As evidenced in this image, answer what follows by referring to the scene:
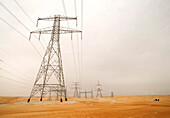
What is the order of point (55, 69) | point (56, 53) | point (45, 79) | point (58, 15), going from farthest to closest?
1. point (58, 15)
2. point (56, 53)
3. point (55, 69)
4. point (45, 79)

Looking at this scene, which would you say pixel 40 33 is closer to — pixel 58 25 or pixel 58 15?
pixel 58 25

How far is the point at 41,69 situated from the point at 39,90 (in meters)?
3.61

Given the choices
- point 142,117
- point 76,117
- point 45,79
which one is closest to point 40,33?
point 45,79

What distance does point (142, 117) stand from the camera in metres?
6.76

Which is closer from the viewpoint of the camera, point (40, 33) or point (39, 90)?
point (39, 90)

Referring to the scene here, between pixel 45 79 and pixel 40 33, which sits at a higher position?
pixel 40 33

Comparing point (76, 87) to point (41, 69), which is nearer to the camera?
point (41, 69)

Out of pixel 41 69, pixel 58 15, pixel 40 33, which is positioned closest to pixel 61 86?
pixel 41 69

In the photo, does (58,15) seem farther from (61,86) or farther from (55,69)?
(61,86)

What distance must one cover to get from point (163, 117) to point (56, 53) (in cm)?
1731

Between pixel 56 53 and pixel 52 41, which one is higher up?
pixel 52 41

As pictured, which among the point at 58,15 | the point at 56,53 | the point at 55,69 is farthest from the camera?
the point at 58,15

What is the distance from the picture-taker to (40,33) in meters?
20.3

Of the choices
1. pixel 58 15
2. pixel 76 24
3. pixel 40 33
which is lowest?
pixel 40 33
